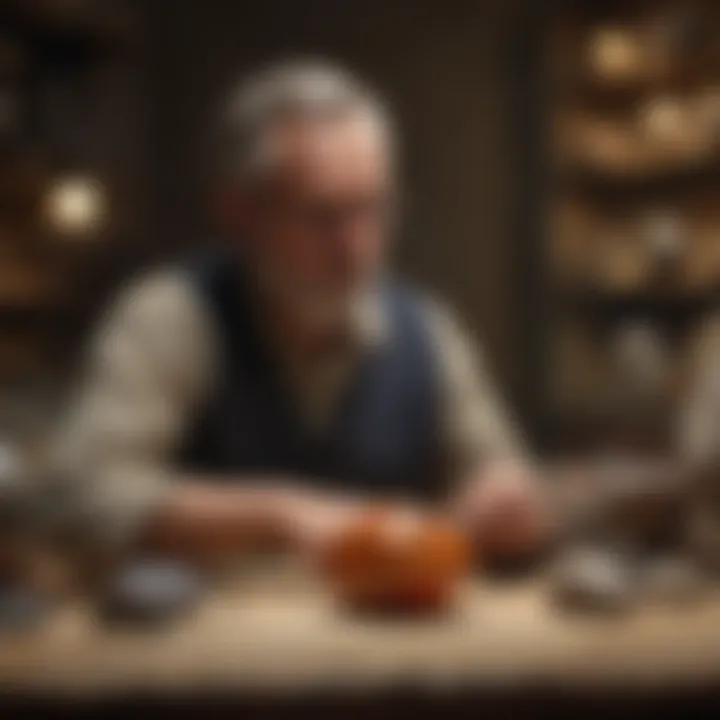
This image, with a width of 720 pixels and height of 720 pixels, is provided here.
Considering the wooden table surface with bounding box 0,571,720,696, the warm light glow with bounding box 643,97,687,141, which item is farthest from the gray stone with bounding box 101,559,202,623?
the warm light glow with bounding box 643,97,687,141

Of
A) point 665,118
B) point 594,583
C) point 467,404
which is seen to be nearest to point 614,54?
point 665,118

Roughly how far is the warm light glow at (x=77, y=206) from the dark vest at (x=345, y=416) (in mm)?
89

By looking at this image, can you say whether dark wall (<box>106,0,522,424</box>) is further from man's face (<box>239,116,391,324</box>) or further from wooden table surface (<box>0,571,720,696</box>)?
wooden table surface (<box>0,571,720,696</box>)

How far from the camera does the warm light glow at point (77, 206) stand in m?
0.94

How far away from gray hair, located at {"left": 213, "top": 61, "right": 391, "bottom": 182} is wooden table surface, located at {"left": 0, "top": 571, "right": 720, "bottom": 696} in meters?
0.29

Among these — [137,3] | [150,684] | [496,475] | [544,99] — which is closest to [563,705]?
[496,475]

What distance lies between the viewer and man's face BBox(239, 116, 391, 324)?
0.94 meters

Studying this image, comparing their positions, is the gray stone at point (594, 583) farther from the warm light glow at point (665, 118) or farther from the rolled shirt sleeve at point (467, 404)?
the warm light glow at point (665, 118)

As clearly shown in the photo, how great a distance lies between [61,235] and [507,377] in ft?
1.08

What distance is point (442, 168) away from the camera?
3.11 ft

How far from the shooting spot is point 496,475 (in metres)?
0.98

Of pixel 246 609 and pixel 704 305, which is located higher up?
pixel 704 305

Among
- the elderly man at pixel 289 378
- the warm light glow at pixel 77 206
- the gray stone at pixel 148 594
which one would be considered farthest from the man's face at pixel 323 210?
the gray stone at pixel 148 594

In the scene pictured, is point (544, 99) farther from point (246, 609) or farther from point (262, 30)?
point (246, 609)
